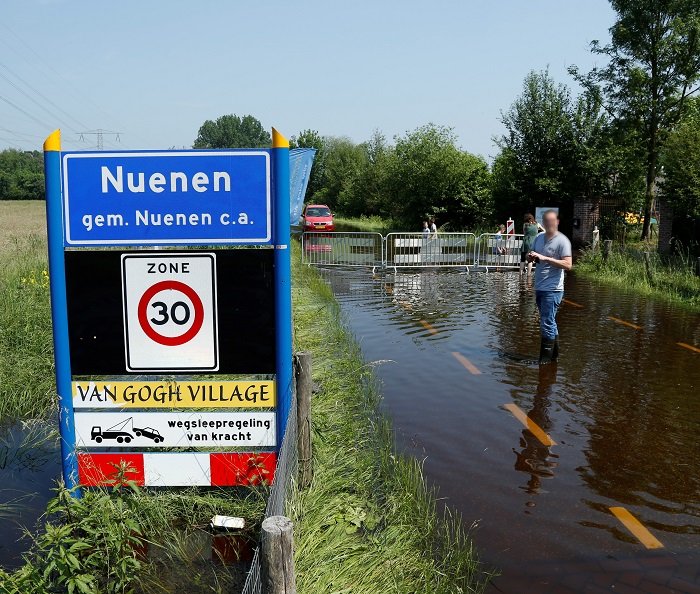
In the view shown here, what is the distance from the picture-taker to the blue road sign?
4.06 m

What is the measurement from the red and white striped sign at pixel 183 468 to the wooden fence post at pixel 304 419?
0.73 ft

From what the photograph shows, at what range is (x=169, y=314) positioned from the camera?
4.24 meters

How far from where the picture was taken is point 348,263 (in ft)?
76.6

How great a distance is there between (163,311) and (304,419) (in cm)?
115

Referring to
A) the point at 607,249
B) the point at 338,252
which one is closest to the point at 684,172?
the point at 607,249

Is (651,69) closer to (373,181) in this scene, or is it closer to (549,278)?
(549,278)

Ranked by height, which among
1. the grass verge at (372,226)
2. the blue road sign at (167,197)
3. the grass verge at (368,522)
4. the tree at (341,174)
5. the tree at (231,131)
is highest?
the tree at (231,131)

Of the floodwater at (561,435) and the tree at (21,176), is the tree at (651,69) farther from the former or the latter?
the tree at (21,176)

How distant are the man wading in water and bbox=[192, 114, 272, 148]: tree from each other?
6876 inches

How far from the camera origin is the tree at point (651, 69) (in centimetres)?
2592

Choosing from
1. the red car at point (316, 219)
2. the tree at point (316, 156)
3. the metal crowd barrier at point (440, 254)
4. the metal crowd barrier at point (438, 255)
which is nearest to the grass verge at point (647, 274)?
the metal crowd barrier at point (440, 254)

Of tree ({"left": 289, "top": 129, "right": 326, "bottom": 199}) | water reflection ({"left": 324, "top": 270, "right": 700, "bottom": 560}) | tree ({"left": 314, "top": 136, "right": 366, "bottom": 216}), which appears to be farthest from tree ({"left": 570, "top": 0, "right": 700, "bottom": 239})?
tree ({"left": 289, "top": 129, "right": 326, "bottom": 199})

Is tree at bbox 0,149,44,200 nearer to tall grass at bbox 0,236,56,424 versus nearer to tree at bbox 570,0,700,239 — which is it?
tree at bbox 570,0,700,239

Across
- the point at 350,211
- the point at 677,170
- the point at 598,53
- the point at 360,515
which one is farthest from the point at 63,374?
the point at 350,211
